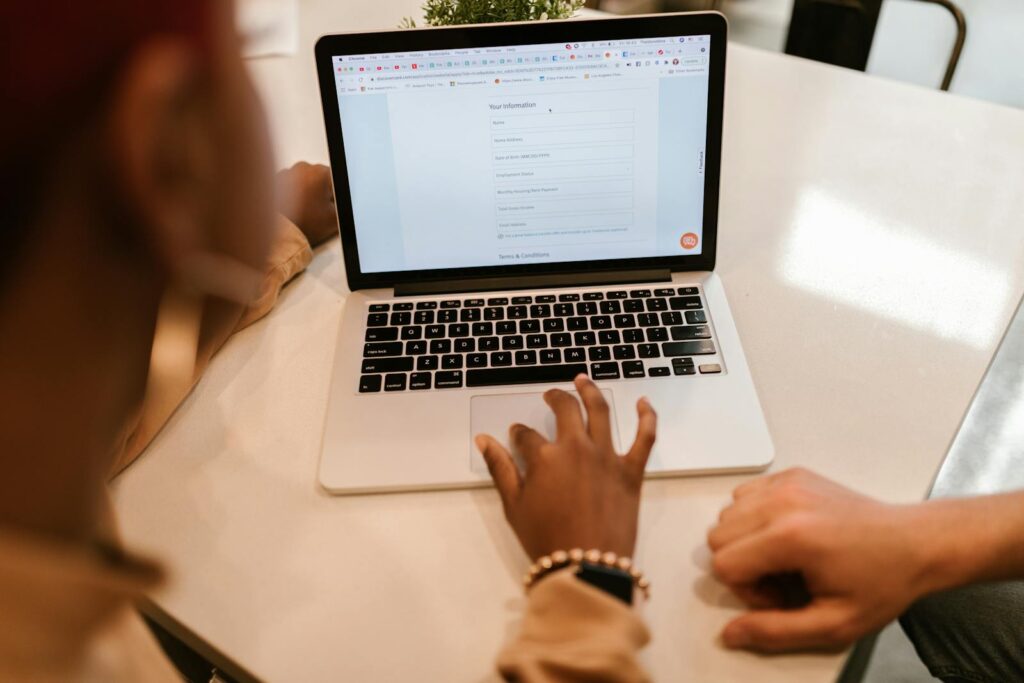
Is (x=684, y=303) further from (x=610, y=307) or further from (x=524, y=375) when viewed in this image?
(x=524, y=375)

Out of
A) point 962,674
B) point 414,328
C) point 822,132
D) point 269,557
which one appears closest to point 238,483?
point 269,557

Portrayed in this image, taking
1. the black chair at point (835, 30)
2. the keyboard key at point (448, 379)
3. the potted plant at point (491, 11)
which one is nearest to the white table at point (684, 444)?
the keyboard key at point (448, 379)

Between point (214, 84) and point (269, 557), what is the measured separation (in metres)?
0.39

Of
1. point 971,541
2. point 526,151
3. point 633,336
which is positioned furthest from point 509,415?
point 971,541

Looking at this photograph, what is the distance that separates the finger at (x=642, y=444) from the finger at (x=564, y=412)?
0.15 ft

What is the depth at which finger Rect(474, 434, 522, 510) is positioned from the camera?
618 mm

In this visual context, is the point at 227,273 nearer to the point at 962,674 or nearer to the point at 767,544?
the point at 767,544

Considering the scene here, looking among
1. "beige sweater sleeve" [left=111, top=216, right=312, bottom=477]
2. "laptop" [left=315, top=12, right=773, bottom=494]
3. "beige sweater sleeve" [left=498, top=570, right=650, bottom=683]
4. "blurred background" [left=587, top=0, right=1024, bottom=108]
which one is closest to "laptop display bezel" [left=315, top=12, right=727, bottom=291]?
"laptop" [left=315, top=12, right=773, bottom=494]

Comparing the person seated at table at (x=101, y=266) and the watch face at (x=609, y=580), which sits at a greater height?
the person seated at table at (x=101, y=266)

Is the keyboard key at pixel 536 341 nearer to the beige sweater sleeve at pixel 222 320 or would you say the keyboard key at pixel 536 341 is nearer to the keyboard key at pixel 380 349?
the keyboard key at pixel 380 349

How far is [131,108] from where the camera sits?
1.07 ft

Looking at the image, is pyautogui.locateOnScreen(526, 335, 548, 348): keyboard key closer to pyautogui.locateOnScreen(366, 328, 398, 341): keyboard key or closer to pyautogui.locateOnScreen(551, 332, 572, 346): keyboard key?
pyautogui.locateOnScreen(551, 332, 572, 346): keyboard key

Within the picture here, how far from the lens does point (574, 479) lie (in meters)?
0.60

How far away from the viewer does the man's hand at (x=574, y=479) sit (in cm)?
57
